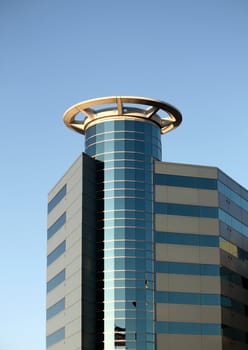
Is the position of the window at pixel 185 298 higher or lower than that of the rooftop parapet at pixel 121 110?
lower

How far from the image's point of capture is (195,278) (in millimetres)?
99875

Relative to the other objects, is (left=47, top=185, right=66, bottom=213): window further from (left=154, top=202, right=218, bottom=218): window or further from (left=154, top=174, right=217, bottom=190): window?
(left=154, top=202, right=218, bottom=218): window

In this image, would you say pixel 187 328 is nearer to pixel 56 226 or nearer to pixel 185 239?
pixel 185 239

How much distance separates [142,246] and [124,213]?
440 cm

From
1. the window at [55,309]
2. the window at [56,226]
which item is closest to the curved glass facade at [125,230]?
the window at [56,226]

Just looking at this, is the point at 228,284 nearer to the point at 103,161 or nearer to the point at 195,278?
the point at 195,278

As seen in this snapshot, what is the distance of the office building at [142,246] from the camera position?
97.0 metres

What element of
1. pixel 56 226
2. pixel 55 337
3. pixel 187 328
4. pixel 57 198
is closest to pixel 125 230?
pixel 187 328

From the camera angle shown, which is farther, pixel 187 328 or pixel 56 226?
pixel 56 226

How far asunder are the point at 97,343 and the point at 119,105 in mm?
28116

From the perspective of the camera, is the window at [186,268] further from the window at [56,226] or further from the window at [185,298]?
the window at [56,226]

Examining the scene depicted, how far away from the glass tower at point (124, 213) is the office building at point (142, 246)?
0.39 feet

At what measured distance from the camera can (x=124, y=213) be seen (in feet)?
328

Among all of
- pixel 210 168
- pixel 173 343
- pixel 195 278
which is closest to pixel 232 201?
pixel 210 168
